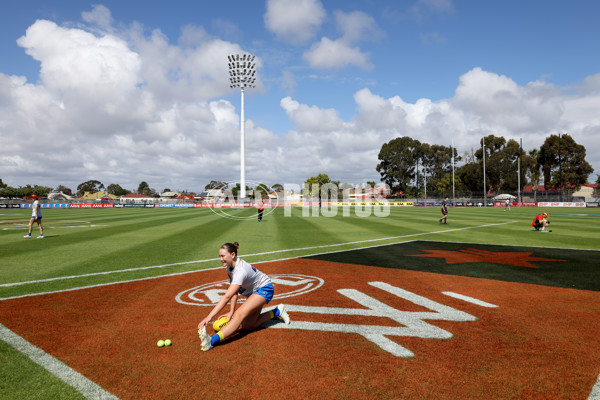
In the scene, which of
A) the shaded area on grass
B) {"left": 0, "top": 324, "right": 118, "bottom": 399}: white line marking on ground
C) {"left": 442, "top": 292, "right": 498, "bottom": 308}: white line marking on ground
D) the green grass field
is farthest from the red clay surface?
the shaded area on grass

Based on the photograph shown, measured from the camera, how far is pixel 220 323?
5.42m

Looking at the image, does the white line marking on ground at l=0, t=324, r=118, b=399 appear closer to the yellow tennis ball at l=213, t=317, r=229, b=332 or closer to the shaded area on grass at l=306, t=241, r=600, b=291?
the yellow tennis ball at l=213, t=317, r=229, b=332

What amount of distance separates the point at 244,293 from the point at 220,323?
0.60 m

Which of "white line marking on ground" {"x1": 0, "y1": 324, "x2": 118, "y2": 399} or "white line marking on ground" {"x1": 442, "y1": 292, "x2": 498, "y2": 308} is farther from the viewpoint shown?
"white line marking on ground" {"x1": 442, "y1": 292, "x2": 498, "y2": 308}

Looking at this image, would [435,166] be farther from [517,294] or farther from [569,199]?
[517,294]

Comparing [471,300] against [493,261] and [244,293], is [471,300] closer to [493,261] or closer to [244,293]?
[244,293]

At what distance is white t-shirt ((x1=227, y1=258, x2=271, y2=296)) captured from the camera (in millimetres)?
5301

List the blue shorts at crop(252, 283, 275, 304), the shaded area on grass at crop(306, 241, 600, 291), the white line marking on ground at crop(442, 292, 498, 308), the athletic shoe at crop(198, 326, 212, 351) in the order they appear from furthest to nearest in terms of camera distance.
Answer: the shaded area on grass at crop(306, 241, 600, 291)
the white line marking on ground at crop(442, 292, 498, 308)
the blue shorts at crop(252, 283, 275, 304)
the athletic shoe at crop(198, 326, 212, 351)

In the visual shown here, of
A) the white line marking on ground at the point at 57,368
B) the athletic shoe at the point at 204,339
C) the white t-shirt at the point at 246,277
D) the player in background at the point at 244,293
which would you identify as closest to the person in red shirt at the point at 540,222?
the player in background at the point at 244,293

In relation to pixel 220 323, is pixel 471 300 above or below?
below

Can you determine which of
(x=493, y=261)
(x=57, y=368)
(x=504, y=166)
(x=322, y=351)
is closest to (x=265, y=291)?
(x=322, y=351)

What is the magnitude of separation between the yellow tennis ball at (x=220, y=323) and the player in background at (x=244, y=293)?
0.09 meters

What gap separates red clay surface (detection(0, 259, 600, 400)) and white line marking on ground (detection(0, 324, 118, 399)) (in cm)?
9

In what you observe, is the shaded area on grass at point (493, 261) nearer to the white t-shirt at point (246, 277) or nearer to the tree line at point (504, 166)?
the white t-shirt at point (246, 277)
